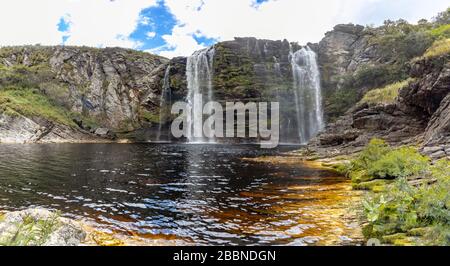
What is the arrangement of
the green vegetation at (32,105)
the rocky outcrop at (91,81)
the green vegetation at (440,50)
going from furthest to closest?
1. the rocky outcrop at (91,81)
2. the green vegetation at (32,105)
3. the green vegetation at (440,50)

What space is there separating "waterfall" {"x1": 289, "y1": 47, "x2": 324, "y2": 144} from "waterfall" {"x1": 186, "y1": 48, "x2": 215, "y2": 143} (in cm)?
1843

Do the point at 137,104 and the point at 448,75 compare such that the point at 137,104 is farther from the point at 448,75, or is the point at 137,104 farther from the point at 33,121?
the point at 448,75

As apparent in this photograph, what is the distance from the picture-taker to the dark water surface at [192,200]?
9.64 meters

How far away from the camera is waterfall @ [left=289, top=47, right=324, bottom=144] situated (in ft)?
227

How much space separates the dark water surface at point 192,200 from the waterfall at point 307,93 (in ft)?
155

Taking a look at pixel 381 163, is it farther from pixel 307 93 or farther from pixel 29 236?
pixel 307 93

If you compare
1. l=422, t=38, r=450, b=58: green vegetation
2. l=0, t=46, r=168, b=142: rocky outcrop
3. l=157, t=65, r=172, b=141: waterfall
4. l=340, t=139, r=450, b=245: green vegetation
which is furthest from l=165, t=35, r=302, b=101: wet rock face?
l=340, t=139, r=450, b=245: green vegetation

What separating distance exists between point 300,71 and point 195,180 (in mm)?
58914

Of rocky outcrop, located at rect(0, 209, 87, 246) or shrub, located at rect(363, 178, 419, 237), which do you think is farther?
shrub, located at rect(363, 178, 419, 237)

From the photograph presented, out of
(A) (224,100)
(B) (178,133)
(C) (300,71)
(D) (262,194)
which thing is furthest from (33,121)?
(D) (262,194)

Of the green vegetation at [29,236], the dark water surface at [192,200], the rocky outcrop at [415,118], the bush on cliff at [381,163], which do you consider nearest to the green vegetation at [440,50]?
the rocky outcrop at [415,118]

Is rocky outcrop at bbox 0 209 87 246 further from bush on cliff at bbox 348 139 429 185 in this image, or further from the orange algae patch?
bush on cliff at bbox 348 139 429 185

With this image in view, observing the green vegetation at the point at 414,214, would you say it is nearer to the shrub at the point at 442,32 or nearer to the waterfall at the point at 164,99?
the shrub at the point at 442,32

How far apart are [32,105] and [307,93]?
5768 centimetres
